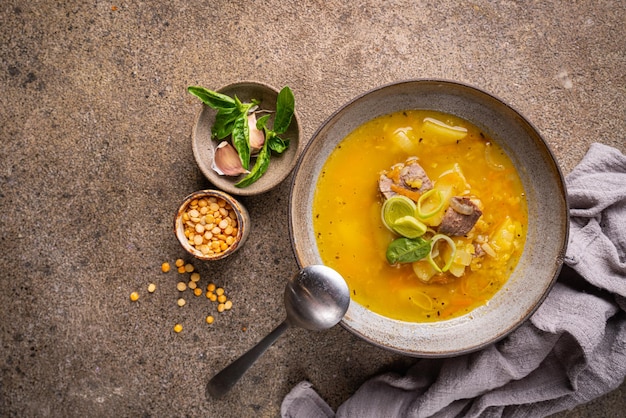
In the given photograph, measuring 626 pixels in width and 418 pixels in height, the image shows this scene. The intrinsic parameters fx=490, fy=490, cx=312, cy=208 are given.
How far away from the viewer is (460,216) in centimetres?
218

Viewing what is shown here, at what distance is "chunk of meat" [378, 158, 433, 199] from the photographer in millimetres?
2207

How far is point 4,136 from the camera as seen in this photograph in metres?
2.48

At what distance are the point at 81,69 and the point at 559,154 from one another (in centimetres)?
249

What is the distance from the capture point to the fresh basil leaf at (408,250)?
2.15m

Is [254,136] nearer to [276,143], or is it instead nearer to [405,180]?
[276,143]

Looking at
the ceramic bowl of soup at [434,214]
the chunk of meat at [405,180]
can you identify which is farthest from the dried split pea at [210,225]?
the chunk of meat at [405,180]

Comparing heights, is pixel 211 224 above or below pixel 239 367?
above

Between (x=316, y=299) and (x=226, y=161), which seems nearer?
(x=316, y=299)

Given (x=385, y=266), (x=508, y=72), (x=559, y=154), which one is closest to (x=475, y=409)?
(x=385, y=266)

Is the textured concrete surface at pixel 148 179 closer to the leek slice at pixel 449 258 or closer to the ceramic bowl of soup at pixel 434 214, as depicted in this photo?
the ceramic bowl of soup at pixel 434 214

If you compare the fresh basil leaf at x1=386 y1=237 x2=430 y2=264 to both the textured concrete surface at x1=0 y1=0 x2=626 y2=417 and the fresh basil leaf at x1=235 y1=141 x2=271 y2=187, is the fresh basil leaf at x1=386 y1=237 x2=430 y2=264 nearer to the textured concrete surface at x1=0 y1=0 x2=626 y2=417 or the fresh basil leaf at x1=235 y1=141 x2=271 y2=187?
the textured concrete surface at x1=0 y1=0 x2=626 y2=417

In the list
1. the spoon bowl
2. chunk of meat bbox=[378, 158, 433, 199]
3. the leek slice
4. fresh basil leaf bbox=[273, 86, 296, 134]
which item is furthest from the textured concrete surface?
the leek slice

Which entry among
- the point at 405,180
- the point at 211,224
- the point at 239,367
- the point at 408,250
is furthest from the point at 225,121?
the point at 239,367

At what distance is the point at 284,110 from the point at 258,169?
29 centimetres
